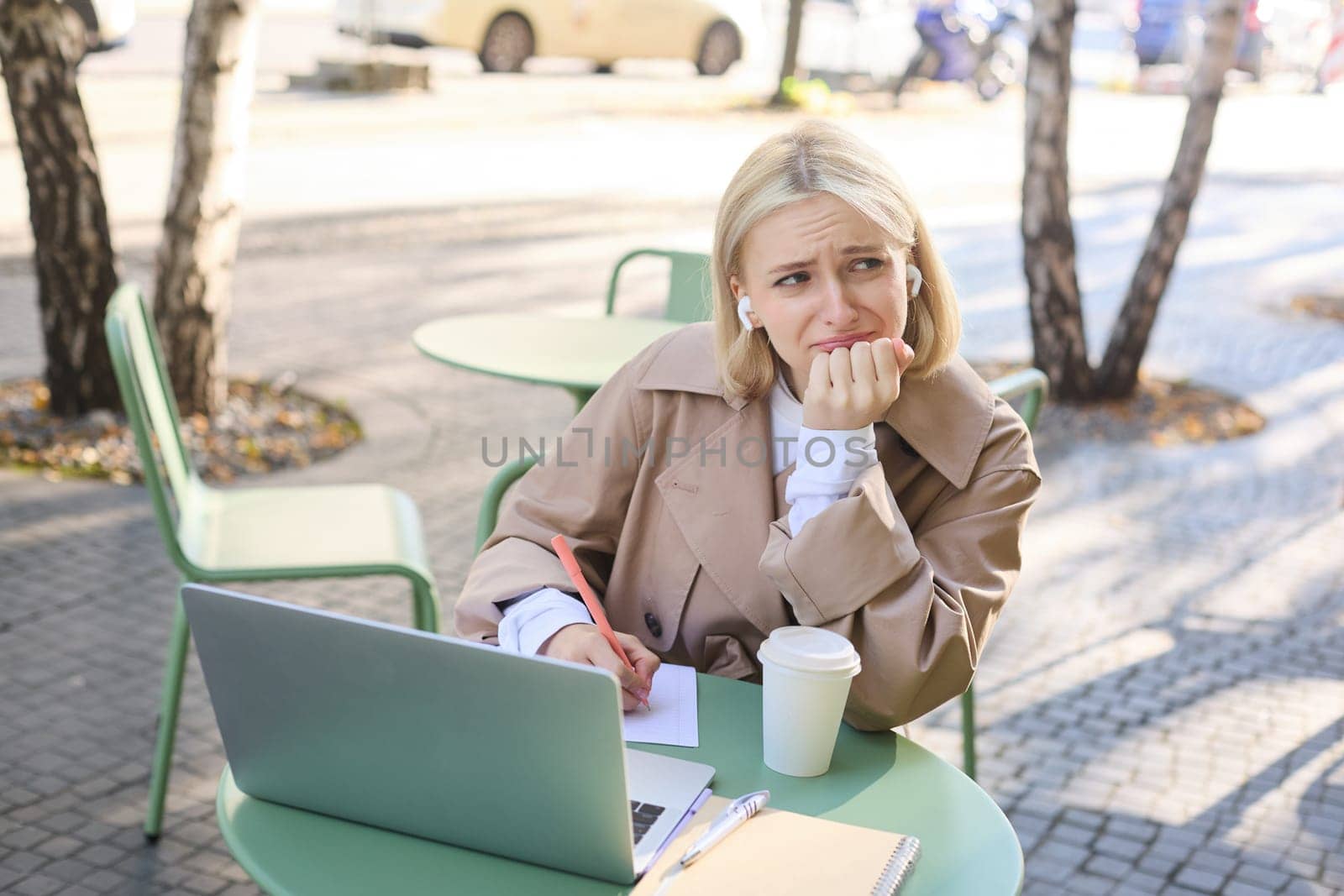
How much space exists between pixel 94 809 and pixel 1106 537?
379cm

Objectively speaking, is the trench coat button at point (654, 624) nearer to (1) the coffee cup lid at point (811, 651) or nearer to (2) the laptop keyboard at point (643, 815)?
(1) the coffee cup lid at point (811, 651)

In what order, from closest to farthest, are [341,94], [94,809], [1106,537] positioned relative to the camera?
[94,809] → [1106,537] → [341,94]

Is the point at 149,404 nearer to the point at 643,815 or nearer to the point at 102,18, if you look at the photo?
the point at 643,815

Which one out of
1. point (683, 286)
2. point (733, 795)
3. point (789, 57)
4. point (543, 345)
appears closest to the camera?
point (733, 795)

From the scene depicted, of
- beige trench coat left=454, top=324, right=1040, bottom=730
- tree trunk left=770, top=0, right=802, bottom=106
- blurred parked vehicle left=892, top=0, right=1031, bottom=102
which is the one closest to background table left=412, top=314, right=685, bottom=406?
beige trench coat left=454, top=324, right=1040, bottom=730

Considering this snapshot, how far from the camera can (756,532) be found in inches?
82.9

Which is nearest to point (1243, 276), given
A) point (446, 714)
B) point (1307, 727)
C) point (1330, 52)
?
point (1330, 52)

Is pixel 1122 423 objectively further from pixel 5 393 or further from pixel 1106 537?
pixel 5 393

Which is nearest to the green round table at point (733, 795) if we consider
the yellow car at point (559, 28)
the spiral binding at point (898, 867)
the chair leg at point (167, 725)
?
the spiral binding at point (898, 867)

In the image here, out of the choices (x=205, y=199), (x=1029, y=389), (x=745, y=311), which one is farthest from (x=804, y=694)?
(x=205, y=199)

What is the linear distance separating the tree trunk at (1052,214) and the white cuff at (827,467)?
195 inches

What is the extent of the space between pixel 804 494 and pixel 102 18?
1485cm

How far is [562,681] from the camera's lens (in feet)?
4.22

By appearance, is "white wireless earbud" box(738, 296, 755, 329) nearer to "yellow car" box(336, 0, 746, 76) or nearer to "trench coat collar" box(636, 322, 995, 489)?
"trench coat collar" box(636, 322, 995, 489)
